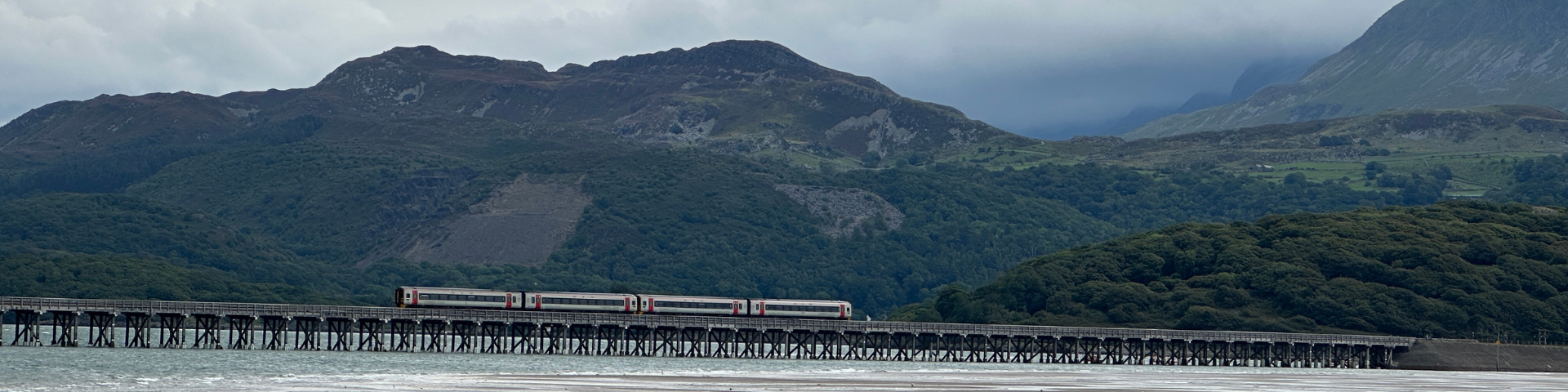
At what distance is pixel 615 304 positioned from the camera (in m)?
133

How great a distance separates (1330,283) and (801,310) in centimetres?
6727

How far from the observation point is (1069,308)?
186375 millimetres

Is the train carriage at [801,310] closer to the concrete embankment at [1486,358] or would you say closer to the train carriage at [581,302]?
the train carriage at [581,302]

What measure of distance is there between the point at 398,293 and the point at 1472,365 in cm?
8178

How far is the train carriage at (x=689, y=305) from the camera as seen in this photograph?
135 m

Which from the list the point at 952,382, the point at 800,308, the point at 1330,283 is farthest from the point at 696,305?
the point at 1330,283

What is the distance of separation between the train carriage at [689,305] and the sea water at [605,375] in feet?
37.7

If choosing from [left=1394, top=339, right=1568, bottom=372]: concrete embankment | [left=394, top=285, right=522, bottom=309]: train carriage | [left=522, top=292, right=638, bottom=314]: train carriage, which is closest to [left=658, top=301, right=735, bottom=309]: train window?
[left=522, top=292, right=638, bottom=314]: train carriage

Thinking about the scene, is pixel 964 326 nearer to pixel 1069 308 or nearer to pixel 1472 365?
pixel 1472 365

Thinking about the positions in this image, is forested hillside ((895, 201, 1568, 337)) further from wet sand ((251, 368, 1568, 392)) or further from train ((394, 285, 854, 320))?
wet sand ((251, 368, 1568, 392))

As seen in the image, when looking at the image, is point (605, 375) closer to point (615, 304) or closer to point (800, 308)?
point (615, 304)

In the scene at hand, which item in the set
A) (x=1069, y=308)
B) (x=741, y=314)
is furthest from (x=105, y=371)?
(x=1069, y=308)

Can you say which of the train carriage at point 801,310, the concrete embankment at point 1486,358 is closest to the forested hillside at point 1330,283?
the concrete embankment at point 1486,358

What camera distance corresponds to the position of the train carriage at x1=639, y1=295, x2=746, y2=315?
135 meters
